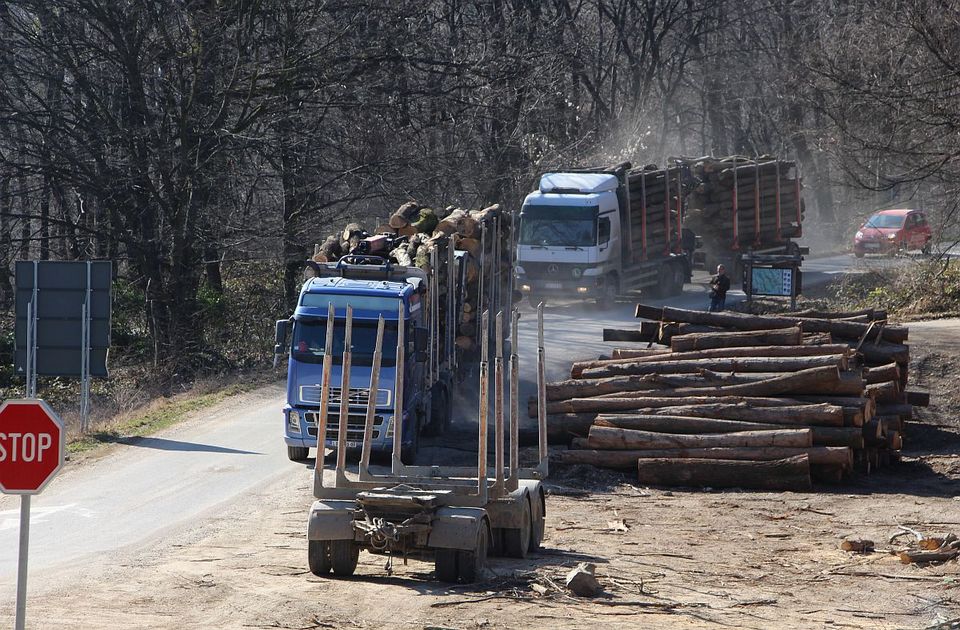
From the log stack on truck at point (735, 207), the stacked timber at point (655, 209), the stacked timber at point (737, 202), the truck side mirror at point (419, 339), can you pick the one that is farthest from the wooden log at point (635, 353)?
the stacked timber at point (737, 202)

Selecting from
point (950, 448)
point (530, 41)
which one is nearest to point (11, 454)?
point (950, 448)

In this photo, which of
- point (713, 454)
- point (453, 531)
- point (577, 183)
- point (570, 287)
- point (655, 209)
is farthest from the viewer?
point (655, 209)

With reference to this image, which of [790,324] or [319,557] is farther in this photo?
[790,324]

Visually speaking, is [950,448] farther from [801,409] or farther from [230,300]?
[230,300]

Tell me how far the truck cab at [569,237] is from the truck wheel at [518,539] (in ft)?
76.1

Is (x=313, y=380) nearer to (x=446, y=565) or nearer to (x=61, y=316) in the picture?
(x=61, y=316)

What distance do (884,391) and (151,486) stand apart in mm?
10919

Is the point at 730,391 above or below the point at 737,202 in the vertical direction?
below

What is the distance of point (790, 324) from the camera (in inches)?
817

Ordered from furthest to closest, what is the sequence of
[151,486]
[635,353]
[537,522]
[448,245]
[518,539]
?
[448,245]
[635,353]
[151,486]
[537,522]
[518,539]

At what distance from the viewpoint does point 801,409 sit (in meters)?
17.7

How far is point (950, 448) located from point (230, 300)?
772 inches

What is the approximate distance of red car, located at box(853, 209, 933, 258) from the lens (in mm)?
45547

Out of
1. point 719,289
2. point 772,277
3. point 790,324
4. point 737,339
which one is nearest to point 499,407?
point 737,339
